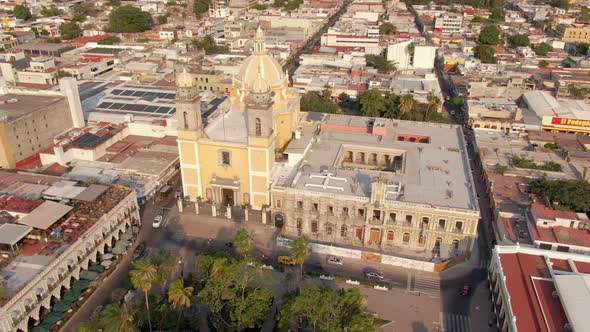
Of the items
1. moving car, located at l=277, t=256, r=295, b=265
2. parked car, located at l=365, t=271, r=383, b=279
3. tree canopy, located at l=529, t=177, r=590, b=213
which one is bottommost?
parked car, located at l=365, t=271, r=383, b=279

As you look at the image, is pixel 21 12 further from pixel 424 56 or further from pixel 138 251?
pixel 138 251

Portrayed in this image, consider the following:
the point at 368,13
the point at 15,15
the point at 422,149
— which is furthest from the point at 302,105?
the point at 15,15

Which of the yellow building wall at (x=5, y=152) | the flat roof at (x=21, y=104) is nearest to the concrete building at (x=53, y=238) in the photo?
the yellow building wall at (x=5, y=152)

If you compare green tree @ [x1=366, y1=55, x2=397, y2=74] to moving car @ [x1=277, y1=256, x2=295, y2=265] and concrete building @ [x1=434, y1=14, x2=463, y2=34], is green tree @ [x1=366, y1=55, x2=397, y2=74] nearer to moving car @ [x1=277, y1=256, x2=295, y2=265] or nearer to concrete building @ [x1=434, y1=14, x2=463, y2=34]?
concrete building @ [x1=434, y1=14, x2=463, y2=34]

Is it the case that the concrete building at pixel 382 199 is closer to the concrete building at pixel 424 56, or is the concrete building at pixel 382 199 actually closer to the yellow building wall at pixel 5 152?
the yellow building wall at pixel 5 152

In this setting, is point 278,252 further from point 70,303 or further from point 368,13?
point 368,13

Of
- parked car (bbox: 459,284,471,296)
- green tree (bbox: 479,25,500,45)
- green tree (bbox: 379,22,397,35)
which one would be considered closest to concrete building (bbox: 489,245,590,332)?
parked car (bbox: 459,284,471,296)

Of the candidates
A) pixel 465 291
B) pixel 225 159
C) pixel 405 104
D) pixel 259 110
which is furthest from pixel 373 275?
pixel 405 104
